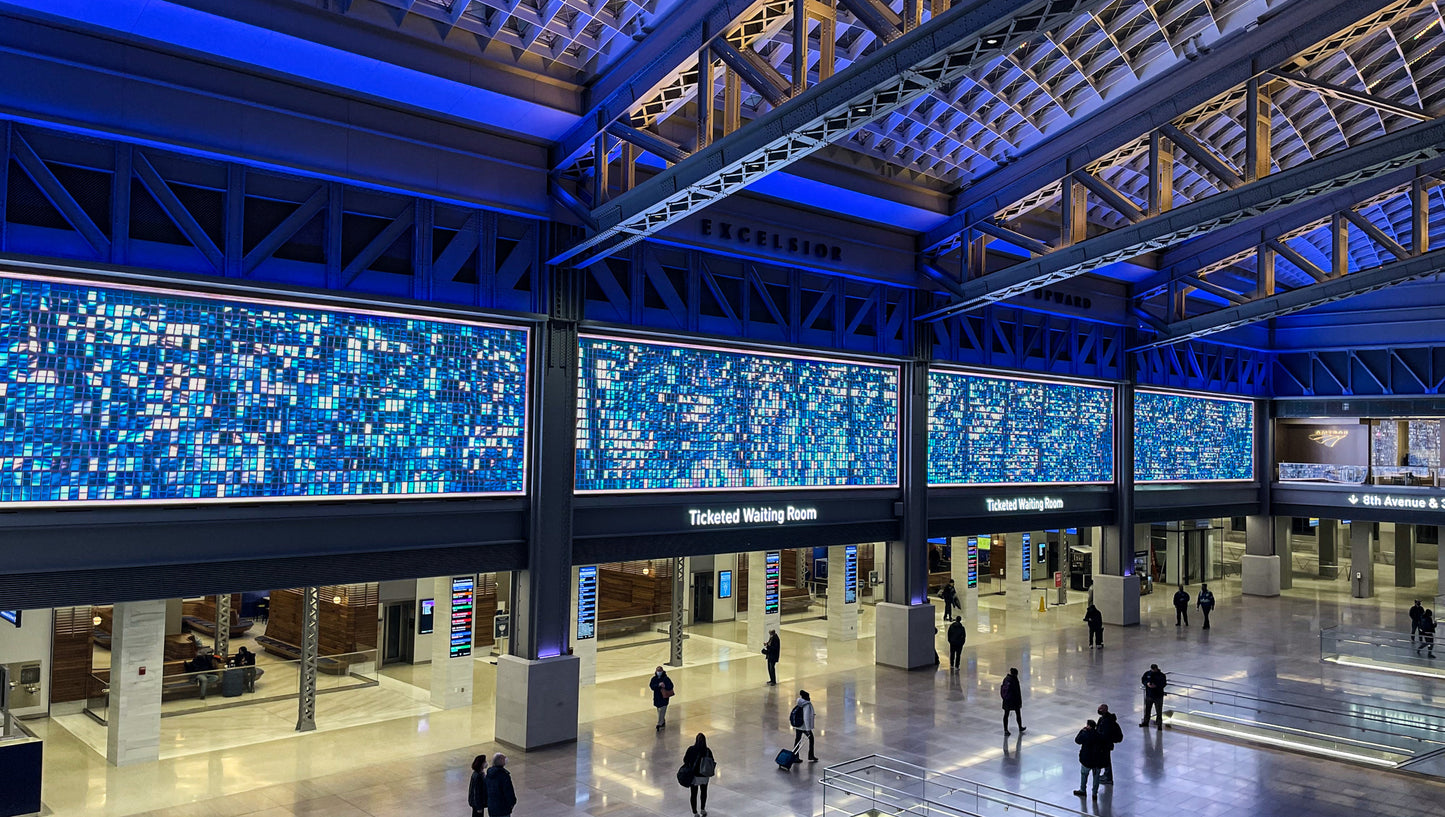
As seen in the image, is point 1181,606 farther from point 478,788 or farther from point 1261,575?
point 478,788

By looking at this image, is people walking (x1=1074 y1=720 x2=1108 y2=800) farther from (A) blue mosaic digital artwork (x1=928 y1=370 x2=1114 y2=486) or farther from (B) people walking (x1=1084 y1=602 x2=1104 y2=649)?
(B) people walking (x1=1084 y1=602 x2=1104 y2=649)

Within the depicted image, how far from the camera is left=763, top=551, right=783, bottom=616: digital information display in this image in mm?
27359

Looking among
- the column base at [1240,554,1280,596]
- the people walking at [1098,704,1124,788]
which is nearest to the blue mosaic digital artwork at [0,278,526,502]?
the people walking at [1098,704,1124,788]

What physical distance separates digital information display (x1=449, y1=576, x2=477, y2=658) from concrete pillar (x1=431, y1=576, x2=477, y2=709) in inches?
3.5

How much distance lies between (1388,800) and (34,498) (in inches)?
864

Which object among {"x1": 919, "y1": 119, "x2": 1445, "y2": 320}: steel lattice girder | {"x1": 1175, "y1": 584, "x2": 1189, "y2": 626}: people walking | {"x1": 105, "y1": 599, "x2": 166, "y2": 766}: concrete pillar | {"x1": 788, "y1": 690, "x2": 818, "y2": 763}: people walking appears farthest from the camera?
{"x1": 1175, "y1": 584, "x2": 1189, "y2": 626}: people walking

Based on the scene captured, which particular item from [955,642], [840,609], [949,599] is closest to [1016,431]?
[949,599]

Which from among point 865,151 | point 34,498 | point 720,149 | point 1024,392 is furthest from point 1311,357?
point 34,498

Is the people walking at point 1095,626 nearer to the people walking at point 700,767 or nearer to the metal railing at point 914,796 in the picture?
the metal railing at point 914,796

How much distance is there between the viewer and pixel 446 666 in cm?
2134

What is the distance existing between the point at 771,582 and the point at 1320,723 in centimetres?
1343

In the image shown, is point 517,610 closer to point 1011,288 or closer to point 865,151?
point 865,151

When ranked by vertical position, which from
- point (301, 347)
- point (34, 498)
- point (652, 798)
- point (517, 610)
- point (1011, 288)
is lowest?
point (652, 798)

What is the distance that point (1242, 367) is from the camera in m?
41.0
